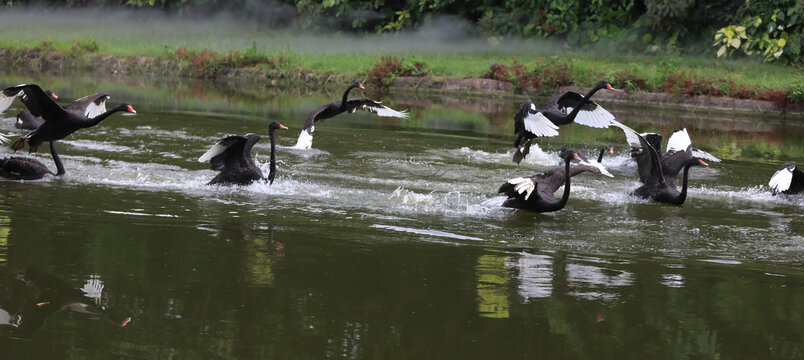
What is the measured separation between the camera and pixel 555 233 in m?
8.01

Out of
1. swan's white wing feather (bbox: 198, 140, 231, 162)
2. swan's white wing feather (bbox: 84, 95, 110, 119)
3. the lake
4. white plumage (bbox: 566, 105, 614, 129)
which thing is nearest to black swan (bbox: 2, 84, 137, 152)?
swan's white wing feather (bbox: 84, 95, 110, 119)

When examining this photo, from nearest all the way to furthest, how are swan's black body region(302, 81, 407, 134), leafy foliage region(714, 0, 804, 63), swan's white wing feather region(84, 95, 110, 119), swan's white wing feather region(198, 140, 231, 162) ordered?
swan's white wing feather region(198, 140, 231, 162) < swan's white wing feather region(84, 95, 110, 119) < swan's black body region(302, 81, 407, 134) < leafy foliage region(714, 0, 804, 63)

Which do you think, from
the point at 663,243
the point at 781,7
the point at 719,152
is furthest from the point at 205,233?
the point at 781,7

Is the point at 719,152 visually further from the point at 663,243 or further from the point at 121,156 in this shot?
the point at 121,156

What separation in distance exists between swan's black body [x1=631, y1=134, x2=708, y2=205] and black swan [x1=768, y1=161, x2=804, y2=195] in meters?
0.80

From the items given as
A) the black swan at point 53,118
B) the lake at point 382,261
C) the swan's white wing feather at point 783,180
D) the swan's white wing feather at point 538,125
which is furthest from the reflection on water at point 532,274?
the black swan at point 53,118

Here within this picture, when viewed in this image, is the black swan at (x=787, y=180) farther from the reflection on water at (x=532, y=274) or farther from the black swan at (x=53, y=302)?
the black swan at (x=53, y=302)

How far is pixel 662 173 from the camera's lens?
391 inches

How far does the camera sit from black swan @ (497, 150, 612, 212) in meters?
8.38

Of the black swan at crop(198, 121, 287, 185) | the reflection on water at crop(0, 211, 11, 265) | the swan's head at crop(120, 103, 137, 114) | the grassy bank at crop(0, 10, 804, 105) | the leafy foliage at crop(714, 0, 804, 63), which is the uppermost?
the leafy foliage at crop(714, 0, 804, 63)

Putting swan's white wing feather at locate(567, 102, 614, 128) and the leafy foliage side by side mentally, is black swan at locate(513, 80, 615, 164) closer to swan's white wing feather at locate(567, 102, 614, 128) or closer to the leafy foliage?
swan's white wing feather at locate(567, 102, 614, 128)

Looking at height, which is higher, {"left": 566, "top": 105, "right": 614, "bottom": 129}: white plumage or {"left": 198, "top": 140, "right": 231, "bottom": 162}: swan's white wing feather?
{"left": 566, "top": 105, "right": 614, "bottom": 129}: white plumage

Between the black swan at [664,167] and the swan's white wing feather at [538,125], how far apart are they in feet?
2.49

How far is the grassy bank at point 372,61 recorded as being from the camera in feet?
67.8
